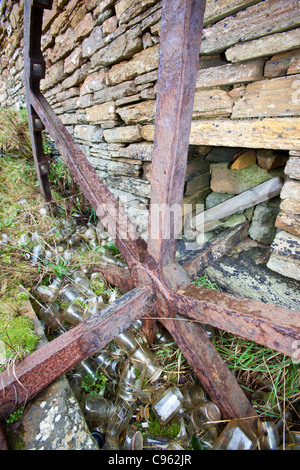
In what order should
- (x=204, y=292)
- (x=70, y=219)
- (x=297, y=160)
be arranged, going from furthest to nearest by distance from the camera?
1. (x=70, y=219)
2. (x=297, y=160)
3. (x=204, y=292)

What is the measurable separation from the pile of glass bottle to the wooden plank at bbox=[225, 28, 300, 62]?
4.61ft

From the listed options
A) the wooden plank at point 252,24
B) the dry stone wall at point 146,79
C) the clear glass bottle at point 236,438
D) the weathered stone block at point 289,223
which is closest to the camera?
the clear glass bottle at point 236,438

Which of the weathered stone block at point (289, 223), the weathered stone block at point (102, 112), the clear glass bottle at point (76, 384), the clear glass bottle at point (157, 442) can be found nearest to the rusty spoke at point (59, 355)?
the clear glass bottle at point (76, 384)

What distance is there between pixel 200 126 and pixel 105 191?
0.73 m

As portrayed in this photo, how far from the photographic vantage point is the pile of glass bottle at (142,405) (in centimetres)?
92

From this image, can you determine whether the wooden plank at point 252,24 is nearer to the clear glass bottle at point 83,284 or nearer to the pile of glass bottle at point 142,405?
the pile of glass bottle at point 142,405

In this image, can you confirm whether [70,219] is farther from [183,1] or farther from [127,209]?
[183,1]

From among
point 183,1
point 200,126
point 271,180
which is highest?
point 183,1

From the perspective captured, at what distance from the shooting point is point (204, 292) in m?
0.95

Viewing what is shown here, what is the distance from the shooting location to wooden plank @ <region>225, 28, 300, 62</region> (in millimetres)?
991

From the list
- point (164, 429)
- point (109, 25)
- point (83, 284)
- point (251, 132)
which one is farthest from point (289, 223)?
point (109, 25)

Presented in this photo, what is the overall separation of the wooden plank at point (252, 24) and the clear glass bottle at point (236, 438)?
65.2 inches

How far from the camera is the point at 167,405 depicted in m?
1.05
